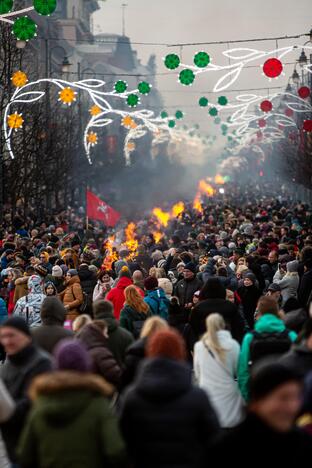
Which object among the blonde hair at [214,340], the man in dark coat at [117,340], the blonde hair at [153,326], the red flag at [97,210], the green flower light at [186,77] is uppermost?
the green flower light at [186,77]

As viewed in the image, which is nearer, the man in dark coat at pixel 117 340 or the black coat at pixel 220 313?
the man in dark coat at pixel 117 340

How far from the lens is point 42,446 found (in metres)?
6.11

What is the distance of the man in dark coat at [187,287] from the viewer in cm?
1571

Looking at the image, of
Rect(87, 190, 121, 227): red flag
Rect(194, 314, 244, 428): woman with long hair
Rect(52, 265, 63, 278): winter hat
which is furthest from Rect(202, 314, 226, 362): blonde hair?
Rect(87, 190, 121, 227): red flag

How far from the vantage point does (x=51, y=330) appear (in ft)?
31.9

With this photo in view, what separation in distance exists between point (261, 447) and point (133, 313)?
738 centimetres

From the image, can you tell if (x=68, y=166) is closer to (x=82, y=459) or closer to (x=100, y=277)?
(x=100, y=277)

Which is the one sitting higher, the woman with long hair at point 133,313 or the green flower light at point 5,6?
the green flower light at point 5,6

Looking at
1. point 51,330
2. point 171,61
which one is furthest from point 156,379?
point 171,61

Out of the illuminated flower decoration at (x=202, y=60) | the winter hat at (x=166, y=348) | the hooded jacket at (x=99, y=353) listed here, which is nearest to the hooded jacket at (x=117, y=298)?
the hooded jacket at (x=99, y=353)

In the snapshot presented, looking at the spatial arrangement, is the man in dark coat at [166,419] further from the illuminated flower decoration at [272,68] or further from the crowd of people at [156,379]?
the illuminated flower decoration at [272,68]

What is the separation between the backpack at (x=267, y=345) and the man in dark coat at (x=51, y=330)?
55.6 inches

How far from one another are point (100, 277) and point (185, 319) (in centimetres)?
292

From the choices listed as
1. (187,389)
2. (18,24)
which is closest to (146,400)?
(187,389)
